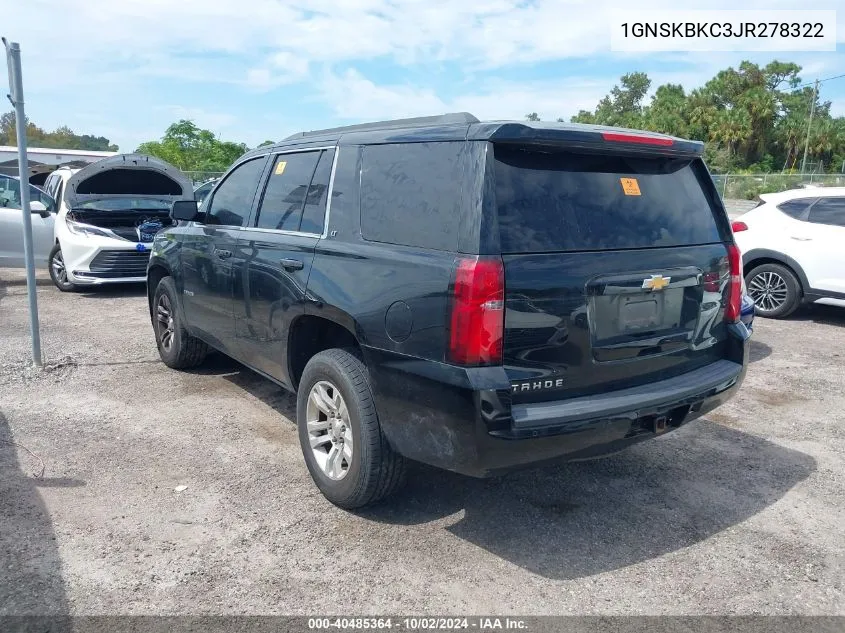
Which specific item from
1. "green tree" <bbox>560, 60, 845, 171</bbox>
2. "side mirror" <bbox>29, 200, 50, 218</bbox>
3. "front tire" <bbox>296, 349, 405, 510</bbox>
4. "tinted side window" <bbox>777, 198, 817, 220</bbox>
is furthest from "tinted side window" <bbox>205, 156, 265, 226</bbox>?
"green tree" <bbox>560, 60, 845, 171</bbox>

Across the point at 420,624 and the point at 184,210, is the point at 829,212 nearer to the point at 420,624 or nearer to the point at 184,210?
the point at 184,210

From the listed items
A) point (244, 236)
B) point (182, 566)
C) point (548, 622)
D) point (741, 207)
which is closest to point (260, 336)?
point (244, 236)

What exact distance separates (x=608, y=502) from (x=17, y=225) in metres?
9.62

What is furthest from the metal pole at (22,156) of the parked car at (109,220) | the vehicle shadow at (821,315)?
the vehicle shadow at (821,315)

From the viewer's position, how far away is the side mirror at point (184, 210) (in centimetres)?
511

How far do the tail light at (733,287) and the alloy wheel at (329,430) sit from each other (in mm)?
2116

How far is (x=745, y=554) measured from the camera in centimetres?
336

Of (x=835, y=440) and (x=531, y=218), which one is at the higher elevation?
(x=531, y=218)

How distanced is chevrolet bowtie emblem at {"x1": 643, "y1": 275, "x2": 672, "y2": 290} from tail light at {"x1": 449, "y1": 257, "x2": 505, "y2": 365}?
80 cm

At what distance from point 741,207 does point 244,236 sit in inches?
1136

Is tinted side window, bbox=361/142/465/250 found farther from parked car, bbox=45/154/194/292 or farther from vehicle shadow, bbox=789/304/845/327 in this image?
vehicle shadow, bbox=789/304/845/327

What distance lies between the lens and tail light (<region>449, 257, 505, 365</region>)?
285 cm

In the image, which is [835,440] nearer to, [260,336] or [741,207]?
[260,336]

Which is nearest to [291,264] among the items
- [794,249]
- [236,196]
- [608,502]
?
[236,196]
